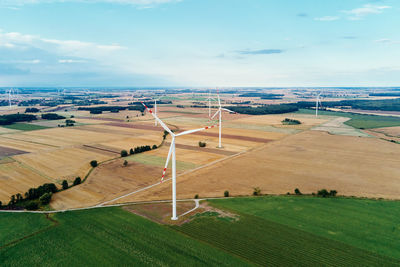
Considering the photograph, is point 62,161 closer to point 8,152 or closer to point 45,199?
point 8,152

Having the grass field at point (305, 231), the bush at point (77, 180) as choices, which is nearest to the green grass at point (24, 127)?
the bush at point (77, 180)

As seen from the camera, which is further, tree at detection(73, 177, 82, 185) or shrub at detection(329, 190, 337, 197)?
tree at detection(73, 177, 82, 185)

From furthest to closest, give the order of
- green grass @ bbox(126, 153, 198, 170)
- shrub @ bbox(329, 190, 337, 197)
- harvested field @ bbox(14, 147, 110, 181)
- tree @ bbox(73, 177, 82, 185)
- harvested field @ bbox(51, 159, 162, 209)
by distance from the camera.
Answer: green grass @ bbox(126, 153, 198, 170) < harvested field @ bbox(14, 147, 110, 181) < tree @ bbox(73, 177, 82, 185) < shrub @ bbox(329, 190, 337, 197) < harvested field @ bbox(51, 159, 162, 209)

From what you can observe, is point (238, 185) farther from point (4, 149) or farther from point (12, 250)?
point (4, 149)

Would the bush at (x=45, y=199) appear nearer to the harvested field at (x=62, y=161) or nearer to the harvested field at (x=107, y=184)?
the harvested field at (x=107, y=184)

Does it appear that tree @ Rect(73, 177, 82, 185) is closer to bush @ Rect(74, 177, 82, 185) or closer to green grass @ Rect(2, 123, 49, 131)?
bush @ Rect(74, 177, 82, 185)

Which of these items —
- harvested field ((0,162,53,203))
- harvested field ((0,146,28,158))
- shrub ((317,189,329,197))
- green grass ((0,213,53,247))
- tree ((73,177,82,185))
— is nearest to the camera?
green grass ((0,213,53,247))

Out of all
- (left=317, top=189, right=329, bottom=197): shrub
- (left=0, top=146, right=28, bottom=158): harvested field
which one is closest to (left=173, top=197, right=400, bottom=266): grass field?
(left=317, top=189, right=329, bottom=197): shrub
